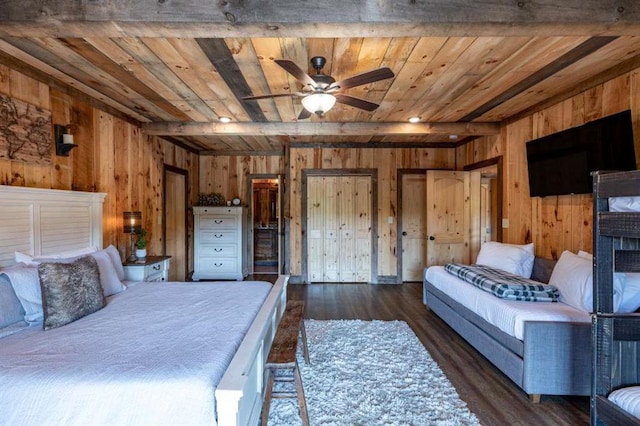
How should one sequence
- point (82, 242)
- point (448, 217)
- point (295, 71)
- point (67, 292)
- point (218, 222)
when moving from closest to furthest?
point (67, 292) < point (295, 71) < point (82, 242) < point (448, 217) < point (218, 222)

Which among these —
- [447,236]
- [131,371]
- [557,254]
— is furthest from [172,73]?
[447,236]

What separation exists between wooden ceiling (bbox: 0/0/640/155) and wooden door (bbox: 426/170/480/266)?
1.13 m

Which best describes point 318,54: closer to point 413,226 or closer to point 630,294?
point 630,294

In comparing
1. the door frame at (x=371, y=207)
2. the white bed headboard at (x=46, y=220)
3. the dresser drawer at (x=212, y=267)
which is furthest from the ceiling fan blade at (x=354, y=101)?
the dresser drawer at (x=212, y=267)

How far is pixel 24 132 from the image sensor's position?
254cm

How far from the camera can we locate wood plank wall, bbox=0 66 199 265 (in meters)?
2.59

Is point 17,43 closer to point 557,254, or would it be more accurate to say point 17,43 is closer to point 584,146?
point 584,146

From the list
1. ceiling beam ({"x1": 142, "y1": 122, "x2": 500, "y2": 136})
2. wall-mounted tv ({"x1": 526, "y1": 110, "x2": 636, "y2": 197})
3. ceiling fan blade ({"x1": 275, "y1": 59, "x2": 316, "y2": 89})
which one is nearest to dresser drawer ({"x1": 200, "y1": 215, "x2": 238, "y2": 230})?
ceiling beam ({"x1": 142, "y1": 122, "x2": 500, "y2": 136})

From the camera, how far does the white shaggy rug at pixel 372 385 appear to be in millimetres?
2035

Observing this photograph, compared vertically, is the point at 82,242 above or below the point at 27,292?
above

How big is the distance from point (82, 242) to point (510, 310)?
394 centimetres

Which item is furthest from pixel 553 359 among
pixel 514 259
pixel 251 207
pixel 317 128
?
pixel 251 207

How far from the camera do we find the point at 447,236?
5.30 metres

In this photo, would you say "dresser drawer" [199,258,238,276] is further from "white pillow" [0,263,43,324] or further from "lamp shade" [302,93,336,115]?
"lamp shade" [302,93,336,115]
